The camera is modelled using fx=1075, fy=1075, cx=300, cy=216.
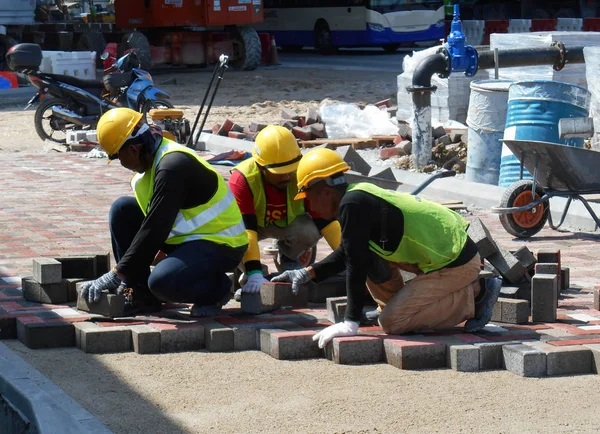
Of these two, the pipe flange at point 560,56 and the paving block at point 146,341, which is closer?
the paving block at point 146,341

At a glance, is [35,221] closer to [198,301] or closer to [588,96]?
[198,301]

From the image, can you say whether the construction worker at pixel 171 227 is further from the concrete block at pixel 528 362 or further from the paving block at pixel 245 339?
the concrete block at pixel 528 362

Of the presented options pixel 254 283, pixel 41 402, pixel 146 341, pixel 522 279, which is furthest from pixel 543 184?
pixel 41 402

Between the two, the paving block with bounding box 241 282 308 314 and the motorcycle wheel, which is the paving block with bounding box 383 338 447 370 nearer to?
the paving block with bounding box 241 282 308 314

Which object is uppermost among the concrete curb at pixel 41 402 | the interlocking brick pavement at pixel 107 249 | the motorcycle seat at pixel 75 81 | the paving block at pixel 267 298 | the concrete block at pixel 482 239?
the motorcycle seat at pixel 75 81

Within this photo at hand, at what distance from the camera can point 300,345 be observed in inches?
206

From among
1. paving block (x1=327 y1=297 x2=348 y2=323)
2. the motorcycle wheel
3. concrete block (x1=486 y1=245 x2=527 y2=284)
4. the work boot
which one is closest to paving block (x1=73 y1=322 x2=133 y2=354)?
paving block (x1=327 y1=297 x2=348 y2=323)

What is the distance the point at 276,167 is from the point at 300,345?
1.24 metres

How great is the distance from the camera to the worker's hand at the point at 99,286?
564 centimetres

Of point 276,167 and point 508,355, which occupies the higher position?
point 276,167

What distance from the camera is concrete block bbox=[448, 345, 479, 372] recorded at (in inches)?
197

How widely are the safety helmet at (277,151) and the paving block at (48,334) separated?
1.46 m

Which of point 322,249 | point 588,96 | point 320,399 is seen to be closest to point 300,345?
point 320,399

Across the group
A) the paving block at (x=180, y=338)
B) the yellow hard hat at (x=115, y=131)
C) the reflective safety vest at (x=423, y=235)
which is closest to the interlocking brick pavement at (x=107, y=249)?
the paving block at (x=180, y=338)
